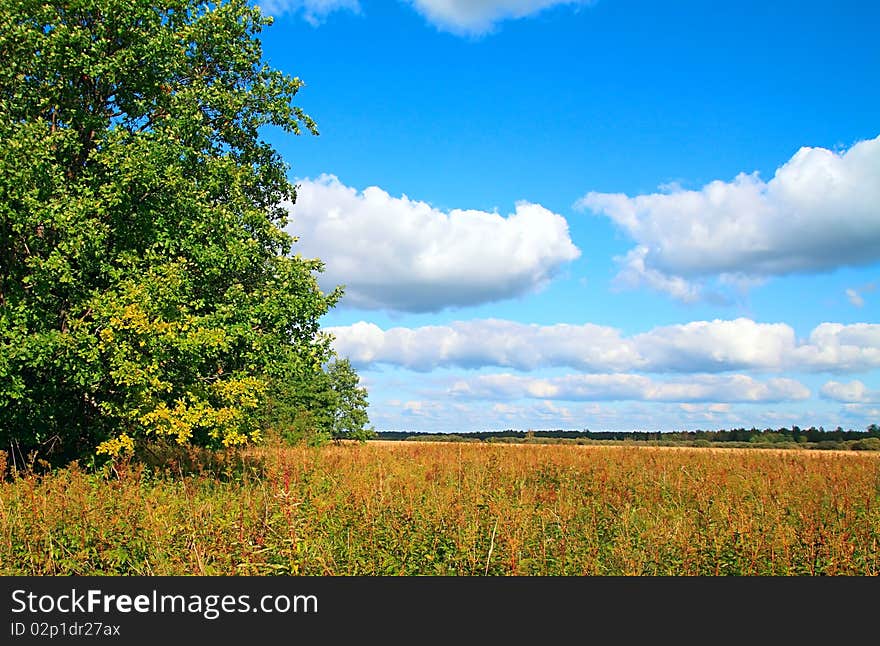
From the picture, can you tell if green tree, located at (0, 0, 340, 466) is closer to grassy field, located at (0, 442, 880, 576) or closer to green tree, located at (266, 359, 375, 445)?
grassy field, located at (0, 442, 880, 576)

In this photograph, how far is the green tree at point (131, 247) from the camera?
14289 mm

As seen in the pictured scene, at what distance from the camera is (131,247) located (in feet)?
53.2

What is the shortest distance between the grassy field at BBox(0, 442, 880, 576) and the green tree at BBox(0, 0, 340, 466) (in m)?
2.83

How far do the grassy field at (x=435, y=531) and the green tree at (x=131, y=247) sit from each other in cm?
283

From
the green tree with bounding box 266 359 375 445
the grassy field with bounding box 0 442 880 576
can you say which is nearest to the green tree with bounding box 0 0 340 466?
the grassy field with bounding box 0 442 880 576

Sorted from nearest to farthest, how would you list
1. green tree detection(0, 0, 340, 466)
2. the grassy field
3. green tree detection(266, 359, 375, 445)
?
the grassy field < green tree detection(0, 0, 340, 466) < green tree detection(266, 359, 375, 445)

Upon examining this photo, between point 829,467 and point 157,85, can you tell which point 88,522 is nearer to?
point 157,85

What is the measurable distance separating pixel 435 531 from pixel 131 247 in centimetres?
1157

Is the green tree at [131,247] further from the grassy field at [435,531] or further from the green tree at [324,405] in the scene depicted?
the green tree at [324,405]

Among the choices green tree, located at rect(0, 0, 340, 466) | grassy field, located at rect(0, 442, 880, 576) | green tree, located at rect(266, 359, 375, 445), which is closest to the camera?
grassy field, located at rect(0, 442, 880, 576)

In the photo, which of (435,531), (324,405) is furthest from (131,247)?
(324,405)

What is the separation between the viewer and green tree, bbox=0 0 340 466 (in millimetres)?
14289

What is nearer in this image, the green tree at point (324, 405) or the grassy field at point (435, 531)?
the grassy field at point (435, 531)

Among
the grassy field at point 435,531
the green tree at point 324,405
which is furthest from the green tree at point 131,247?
the green tree at point 324,405
